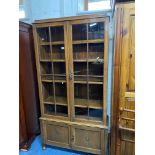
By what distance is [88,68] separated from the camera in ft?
5.63

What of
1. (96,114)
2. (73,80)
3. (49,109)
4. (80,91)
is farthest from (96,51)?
(49,109)

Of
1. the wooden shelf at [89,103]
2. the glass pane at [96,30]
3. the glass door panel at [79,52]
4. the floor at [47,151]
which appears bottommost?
the floor at [47,151]

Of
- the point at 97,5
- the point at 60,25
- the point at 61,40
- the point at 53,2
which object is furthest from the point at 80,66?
the point at 53,2

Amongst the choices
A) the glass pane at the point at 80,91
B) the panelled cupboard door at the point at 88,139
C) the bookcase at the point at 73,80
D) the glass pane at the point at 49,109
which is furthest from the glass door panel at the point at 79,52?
the panelled cupboard door at the point at 88,139

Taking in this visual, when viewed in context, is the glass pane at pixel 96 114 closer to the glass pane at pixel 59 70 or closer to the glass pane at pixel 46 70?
the glass pane at pixel 59 70

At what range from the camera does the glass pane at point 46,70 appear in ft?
6.10

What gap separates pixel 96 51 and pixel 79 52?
8.2 inches

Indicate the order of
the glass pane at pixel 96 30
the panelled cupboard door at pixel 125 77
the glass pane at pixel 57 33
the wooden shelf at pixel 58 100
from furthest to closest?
1. the wooden shelf at pixel 58 100
2. the glass pane at pixel 57 33
3. the glass pane at pixel 96 30
4. the panelled cupboard door at pixel 125 77

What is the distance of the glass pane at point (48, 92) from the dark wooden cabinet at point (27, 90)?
0.84ft

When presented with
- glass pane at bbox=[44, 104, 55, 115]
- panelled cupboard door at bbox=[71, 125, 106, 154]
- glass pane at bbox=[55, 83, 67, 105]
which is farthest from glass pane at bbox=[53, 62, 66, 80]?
panelled cupboard door at bbox=[71, 125, 106, 154]

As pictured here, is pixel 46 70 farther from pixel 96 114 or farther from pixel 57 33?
pixel 96 114

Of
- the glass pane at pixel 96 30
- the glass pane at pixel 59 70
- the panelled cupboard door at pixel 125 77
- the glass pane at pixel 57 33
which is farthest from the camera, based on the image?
the glass pane at pixel 59 70

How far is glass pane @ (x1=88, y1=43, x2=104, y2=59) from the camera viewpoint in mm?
1659

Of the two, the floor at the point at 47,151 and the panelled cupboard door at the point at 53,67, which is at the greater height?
the panelled cupboard door at the point at 53,67
